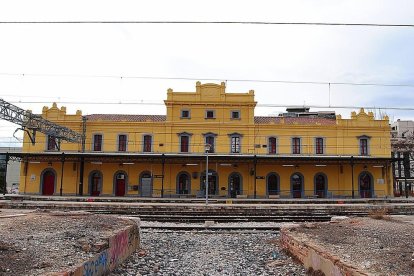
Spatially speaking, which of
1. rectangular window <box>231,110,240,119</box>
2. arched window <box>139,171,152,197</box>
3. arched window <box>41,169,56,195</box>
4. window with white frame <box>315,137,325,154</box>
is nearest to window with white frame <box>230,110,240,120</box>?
rectangular window <box>231,110,240,119</box>

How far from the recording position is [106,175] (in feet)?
104

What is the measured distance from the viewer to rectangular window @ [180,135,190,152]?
106 feet

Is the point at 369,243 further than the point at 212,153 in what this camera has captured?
No

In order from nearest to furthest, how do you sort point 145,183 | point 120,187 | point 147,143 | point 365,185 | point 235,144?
1. point 145,183
2. point 120,187
3. point 365,185
4. point 235,144
5. point 147,143

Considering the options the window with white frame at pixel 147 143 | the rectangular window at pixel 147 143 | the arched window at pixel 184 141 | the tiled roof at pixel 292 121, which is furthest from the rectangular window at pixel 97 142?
the tiled roof at pixel 292 121

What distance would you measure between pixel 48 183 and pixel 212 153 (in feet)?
43.0

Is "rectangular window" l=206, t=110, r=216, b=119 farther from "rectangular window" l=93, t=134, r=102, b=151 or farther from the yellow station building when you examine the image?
"rectangular window" l=93, t=134, r=102, b=151

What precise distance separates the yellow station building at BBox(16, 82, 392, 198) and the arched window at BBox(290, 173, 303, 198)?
0.08m

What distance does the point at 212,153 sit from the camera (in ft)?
104

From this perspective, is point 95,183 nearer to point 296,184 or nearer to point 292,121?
point 296,184

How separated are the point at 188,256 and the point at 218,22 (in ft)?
17.4

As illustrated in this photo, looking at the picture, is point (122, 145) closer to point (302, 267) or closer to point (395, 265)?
point (302, 267)

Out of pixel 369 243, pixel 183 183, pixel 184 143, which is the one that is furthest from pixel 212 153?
pixel 369 243

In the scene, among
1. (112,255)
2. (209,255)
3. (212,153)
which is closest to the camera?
(112,255)
